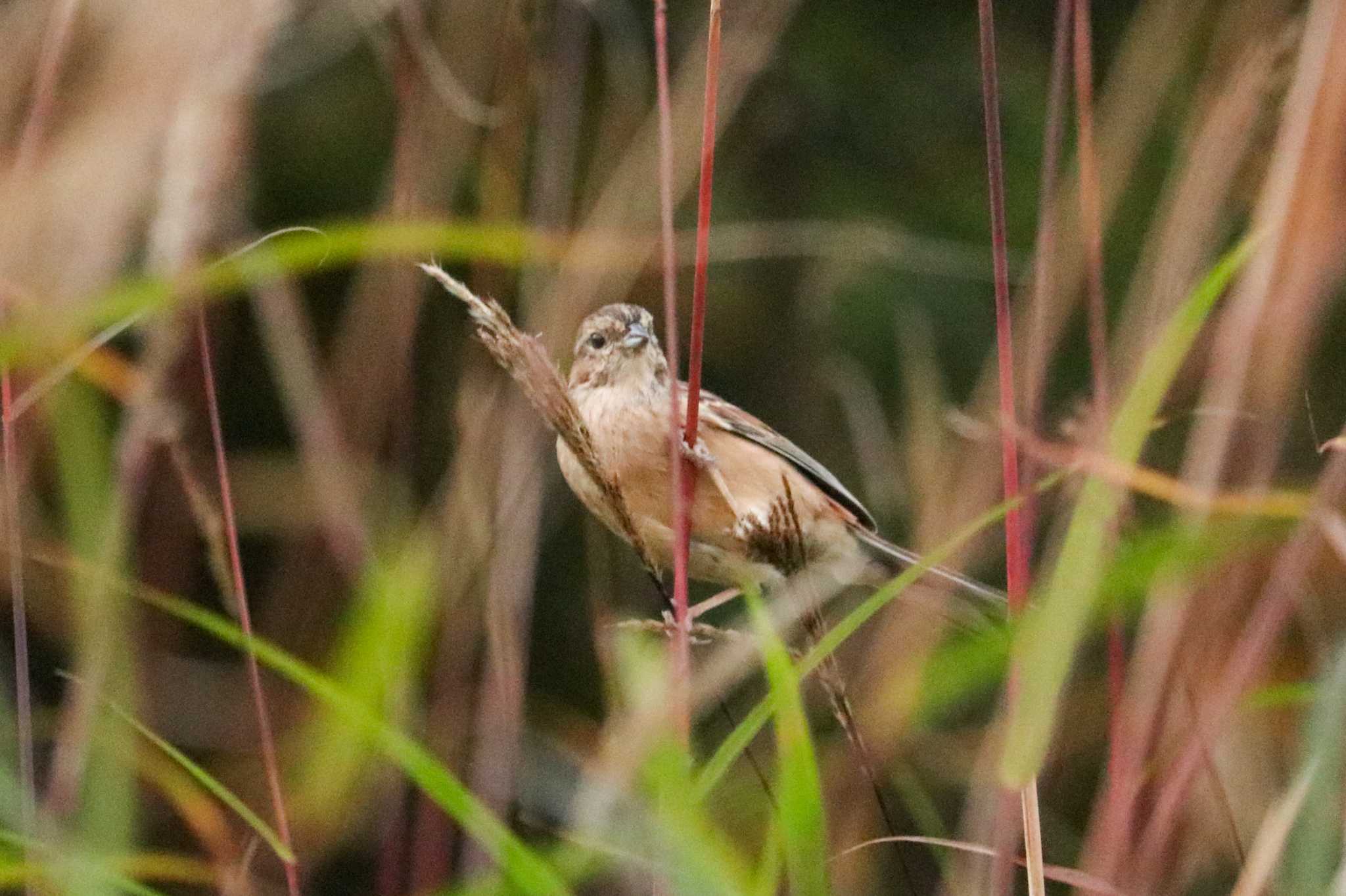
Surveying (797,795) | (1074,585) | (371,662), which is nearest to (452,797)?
(797,795)

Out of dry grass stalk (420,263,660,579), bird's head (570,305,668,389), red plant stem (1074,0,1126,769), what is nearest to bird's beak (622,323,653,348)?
bird's head (570,305,668,389)

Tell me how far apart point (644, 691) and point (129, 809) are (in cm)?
105

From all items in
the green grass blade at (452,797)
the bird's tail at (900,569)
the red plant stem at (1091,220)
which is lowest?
the bird's tail at (900,569)

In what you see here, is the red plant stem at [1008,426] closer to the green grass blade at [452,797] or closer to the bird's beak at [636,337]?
the green grass blade at [452,797]

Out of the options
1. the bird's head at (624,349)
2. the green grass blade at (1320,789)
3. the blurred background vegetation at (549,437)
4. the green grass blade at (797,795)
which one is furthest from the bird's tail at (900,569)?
the green grass blade at (797,795)

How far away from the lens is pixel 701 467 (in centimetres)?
296

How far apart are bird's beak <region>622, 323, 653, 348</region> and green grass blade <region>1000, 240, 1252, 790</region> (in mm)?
1653

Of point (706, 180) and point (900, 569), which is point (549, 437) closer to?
point (900, 569)

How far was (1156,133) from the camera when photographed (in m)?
5.22

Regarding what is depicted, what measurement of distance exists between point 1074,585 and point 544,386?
1.93 feet

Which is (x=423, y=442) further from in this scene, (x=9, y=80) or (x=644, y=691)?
(x=644, y=691)

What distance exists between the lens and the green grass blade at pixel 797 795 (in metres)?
1.43

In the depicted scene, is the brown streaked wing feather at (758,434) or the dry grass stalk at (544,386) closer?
the dry grass stalk at (544,386)

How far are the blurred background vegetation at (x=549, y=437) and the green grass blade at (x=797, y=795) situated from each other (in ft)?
0.07
